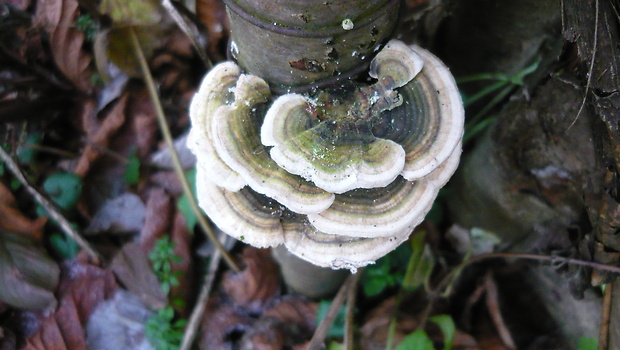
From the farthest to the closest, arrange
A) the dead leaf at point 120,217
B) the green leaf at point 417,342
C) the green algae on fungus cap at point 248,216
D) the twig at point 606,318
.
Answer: the dead leaf at point 120,217
the green leaf at point 417,342
the twig at point 606,318
the green algae on fungus cap at point 248,216

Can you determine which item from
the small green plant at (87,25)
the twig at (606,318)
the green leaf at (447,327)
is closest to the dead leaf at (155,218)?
the small green plant at (87,25)

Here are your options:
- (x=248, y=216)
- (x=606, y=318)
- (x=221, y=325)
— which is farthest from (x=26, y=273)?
(x=606, y=318)

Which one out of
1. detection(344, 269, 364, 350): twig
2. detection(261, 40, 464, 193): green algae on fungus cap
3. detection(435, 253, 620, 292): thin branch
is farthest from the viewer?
detection(344, 269, 364, 350): twig

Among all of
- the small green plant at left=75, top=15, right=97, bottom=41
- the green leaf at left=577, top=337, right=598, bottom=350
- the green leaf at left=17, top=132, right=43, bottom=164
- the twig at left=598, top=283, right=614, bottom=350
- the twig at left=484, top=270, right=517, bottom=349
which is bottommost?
the twig at left=484, top=270, right=517, bottom=349

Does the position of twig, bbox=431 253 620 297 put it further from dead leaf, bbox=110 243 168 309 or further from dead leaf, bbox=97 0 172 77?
dead leaf, bbox=97 0 172 77

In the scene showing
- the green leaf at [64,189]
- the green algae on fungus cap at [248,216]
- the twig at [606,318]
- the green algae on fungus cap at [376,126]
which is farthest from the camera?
the green leaf at [64,189]

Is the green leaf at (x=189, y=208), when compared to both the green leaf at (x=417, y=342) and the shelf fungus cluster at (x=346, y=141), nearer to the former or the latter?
the shelf fungus cluster at (x=346, y=141)

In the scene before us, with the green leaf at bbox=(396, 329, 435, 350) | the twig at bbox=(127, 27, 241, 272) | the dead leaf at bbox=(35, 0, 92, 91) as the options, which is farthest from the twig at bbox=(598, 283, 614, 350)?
the dead leaf at bbox=(35, 0, 92, 91)
